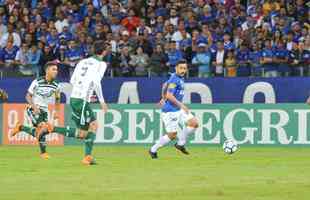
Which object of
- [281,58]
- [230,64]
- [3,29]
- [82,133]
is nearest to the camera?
[82,133]

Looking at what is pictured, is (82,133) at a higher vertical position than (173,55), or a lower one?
lower

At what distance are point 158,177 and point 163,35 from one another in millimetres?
14399

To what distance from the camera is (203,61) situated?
1093 inches

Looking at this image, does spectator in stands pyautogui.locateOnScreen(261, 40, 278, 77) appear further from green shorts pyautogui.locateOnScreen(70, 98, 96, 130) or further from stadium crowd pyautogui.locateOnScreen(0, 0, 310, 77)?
green shorts pyautogui.locateOnScreen(70, 98, 96, 130)

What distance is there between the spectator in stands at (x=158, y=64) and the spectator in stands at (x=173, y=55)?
145mm

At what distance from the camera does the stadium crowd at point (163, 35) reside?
27.5m

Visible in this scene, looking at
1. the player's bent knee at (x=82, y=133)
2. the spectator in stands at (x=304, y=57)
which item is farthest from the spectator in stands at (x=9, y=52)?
the player's bent knee at (x=82, y=133)

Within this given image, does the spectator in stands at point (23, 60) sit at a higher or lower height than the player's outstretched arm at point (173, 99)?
higher

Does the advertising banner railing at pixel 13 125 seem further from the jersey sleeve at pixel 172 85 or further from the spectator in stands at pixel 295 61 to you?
the jersey sleeve at pixel 172 85

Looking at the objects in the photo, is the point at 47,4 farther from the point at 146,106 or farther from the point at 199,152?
the point at 199,152

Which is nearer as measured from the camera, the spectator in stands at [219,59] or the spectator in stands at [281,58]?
the spectator in stands at [281,58]

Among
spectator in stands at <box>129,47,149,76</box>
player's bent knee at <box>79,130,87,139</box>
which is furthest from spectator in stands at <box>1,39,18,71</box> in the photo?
player's bent knee at <box>79,130,87,139</box>

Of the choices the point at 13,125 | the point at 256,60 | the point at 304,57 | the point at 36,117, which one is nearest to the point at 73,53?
the point at 13,125

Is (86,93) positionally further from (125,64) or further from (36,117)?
(125,64)
